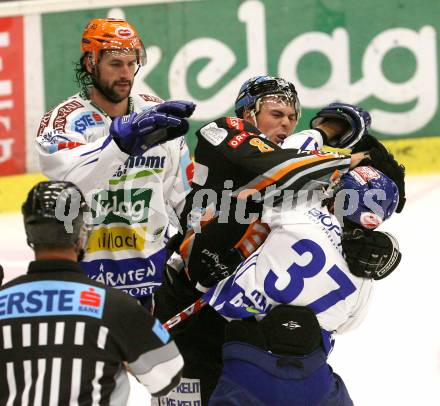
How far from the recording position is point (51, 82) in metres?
7.16

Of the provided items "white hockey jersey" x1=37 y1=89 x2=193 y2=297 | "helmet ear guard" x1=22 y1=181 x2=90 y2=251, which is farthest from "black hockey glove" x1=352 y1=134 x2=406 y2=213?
"helmet ear guard" x1=22 y1=181 x2=90 y2=251

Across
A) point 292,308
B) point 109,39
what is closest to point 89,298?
point 292,308

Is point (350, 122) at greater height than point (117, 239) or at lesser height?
greater

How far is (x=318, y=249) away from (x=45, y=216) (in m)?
0.75

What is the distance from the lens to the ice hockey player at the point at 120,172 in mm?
3711

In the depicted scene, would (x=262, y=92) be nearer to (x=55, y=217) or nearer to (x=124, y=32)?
(x=124, y=32)

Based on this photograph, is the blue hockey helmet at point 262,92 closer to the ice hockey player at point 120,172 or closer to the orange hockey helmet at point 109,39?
the ice hockey player at point 120,172

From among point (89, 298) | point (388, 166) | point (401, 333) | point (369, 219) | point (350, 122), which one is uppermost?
point (350, 122)

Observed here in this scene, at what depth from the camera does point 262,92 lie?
3439mm

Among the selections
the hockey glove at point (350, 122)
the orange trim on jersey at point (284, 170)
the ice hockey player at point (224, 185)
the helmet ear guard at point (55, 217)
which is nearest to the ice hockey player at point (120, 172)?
the ice hockey player at point (224, 185)

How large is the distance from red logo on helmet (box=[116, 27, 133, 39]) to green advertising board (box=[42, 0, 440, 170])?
3086mm

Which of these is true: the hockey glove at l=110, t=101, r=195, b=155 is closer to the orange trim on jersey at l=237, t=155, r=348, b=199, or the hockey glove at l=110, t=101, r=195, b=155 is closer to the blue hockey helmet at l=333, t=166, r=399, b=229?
the orange trim on jersey at l=237, t=155, r=348, b=199

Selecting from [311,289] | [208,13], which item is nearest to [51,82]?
[208,13]

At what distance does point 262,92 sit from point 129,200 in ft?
2.13
